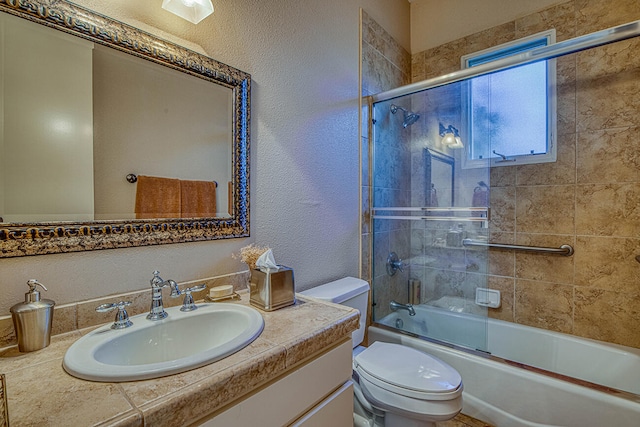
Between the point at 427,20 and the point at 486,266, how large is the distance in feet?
6.81

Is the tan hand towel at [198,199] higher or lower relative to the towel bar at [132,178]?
lower

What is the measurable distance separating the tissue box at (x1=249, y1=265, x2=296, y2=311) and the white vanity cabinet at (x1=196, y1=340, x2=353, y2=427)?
0.24m

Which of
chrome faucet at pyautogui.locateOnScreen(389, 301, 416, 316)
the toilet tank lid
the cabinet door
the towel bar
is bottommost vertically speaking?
chrome faucet at pyautogui.locateOnScreen(389, 301, 416, 316)

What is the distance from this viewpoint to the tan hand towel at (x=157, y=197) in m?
0.96

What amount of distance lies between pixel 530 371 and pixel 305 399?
4.38ft

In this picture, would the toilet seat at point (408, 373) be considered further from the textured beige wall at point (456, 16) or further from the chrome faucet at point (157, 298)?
the textured beige wall at point (456, 16)

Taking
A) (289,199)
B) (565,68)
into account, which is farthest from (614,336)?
(289,199)

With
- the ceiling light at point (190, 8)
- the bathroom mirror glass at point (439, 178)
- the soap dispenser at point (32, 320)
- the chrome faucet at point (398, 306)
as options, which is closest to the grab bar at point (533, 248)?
the bathroom mirror glass at point (439, 178)

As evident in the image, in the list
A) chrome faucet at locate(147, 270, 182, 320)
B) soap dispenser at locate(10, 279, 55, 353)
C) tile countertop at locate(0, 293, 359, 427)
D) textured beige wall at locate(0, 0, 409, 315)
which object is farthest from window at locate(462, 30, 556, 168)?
soap dispenser at locate(10, 279, 55, 353)

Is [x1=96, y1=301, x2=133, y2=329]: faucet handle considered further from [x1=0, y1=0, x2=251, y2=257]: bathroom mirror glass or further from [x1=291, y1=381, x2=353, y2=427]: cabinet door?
[x1=291, y1=381, x2=353, y2=427]: cabinet door

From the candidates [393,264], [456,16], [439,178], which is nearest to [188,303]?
[393,264]

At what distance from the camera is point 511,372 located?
1.52m

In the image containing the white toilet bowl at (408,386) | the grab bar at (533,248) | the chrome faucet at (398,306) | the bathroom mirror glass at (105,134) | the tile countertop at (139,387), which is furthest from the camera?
the chrome faucet at (398,306)

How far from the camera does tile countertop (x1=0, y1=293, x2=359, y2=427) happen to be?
0.50m
